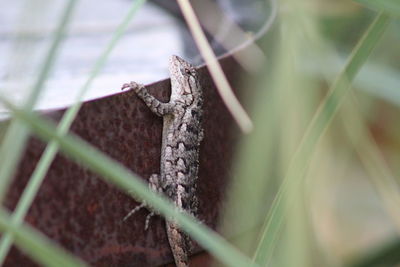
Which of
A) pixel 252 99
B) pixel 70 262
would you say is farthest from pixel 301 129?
pixel 70 262

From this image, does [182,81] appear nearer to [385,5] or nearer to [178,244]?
[178,244]

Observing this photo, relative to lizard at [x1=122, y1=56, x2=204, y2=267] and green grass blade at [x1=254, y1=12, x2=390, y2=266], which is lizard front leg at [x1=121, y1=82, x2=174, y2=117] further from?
green grass blade at [x1=254, y1=12, x2=390, y2=266]

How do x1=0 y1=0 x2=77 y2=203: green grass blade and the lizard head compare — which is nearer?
x1=0 y1=0 x2=77 y2=203: green grass blade

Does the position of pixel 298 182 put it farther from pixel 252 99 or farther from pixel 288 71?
pixel 252 99

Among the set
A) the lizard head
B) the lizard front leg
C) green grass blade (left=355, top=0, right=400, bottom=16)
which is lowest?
green grass blade (left=355, top=0, right=400, bottom=16)

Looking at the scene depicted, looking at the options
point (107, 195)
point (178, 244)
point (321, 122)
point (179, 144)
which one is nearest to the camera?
point (321, 122)

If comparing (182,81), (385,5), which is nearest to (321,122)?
(385,5)

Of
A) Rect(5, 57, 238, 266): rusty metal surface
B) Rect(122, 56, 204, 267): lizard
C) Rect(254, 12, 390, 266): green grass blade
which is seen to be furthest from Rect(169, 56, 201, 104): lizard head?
Rect(254, 12, 390, 266): green grass blade
